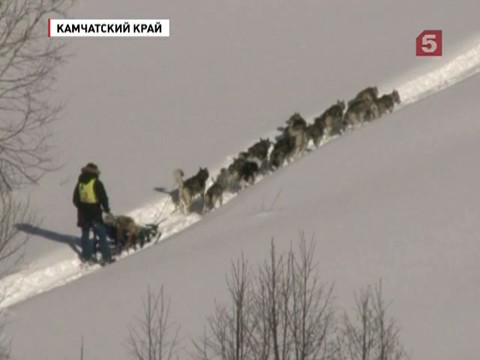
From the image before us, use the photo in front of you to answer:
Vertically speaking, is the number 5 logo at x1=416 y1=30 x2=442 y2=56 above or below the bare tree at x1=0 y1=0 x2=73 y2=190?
above

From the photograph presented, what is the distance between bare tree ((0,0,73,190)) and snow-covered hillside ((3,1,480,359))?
35 centimetres

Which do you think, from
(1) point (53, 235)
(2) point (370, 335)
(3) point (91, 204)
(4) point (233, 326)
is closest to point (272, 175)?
(1) point (53, 235)

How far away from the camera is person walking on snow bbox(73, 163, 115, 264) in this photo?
1675 cm

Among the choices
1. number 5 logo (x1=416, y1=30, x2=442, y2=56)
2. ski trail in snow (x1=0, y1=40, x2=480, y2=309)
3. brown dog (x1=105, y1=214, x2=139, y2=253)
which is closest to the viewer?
ski trail in snow (x1=0, y1=40, x2=480, y2=309)

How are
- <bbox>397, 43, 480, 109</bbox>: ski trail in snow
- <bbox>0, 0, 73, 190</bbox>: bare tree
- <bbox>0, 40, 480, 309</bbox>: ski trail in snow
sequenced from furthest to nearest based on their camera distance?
<bbox>397, 43, 480, 109</bbox>: ski trail in snow
<bbox>0, 0, 73, 190</bbox>: bare tree
<bbox>0, 40, 480, 309</bbox>: ski trail in snow

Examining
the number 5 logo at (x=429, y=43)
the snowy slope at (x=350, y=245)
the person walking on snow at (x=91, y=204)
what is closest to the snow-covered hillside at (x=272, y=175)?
the snowy slope at (x=350, y=245)

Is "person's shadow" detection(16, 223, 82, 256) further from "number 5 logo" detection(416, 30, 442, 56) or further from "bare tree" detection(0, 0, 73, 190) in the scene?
"number 5 logo" detection(416, 30, 442, 56)

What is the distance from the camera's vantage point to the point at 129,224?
17.2 meters

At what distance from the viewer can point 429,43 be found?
2594 cm

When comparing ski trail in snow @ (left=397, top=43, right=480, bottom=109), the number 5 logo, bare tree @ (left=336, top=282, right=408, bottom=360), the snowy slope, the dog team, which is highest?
the number 5 logo

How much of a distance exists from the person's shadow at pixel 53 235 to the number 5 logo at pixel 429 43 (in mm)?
9503

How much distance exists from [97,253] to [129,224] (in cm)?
54

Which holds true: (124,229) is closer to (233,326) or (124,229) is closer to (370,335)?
(370,335)

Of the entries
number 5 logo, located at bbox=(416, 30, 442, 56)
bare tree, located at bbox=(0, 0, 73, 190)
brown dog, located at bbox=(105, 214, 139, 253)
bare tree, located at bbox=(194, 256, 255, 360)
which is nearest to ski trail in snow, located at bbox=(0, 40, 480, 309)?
brown dog, located at bbox=(105, 214, 139, 253)
